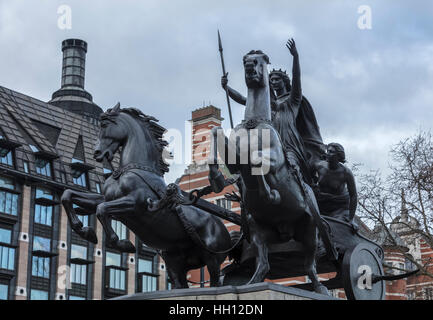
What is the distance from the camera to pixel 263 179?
32.0 ft

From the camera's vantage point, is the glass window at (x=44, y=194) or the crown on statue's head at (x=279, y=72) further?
the glass window at (x=44, y=194)

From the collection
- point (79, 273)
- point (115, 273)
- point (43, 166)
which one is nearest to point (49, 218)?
point (43, 166)

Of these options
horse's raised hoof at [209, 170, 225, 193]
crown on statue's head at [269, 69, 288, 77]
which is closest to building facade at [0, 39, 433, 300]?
crown on statue's head at [269, 69, 288, 77]

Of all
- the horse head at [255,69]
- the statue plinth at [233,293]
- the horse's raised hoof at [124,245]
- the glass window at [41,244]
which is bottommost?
the statue plinth at [233,293]

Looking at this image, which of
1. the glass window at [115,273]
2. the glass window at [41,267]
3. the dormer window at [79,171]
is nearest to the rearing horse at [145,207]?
the glass window at [41,267]

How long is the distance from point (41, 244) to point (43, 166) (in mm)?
Answer: 5015

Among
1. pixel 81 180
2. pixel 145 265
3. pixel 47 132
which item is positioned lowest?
pixel 145 265

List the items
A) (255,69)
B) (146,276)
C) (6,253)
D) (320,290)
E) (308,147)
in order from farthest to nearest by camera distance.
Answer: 1. (146,276)
2. (6,253)
3. (308,147)
4. (255,69)
5. (320,290)

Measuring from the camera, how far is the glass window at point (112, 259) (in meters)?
50.3

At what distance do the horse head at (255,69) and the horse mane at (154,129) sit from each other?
72.6 inches

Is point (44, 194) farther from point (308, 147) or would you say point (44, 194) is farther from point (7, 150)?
point (308, 147)

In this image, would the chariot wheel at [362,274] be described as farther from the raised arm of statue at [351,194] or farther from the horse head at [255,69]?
the horse head at [255,69]
